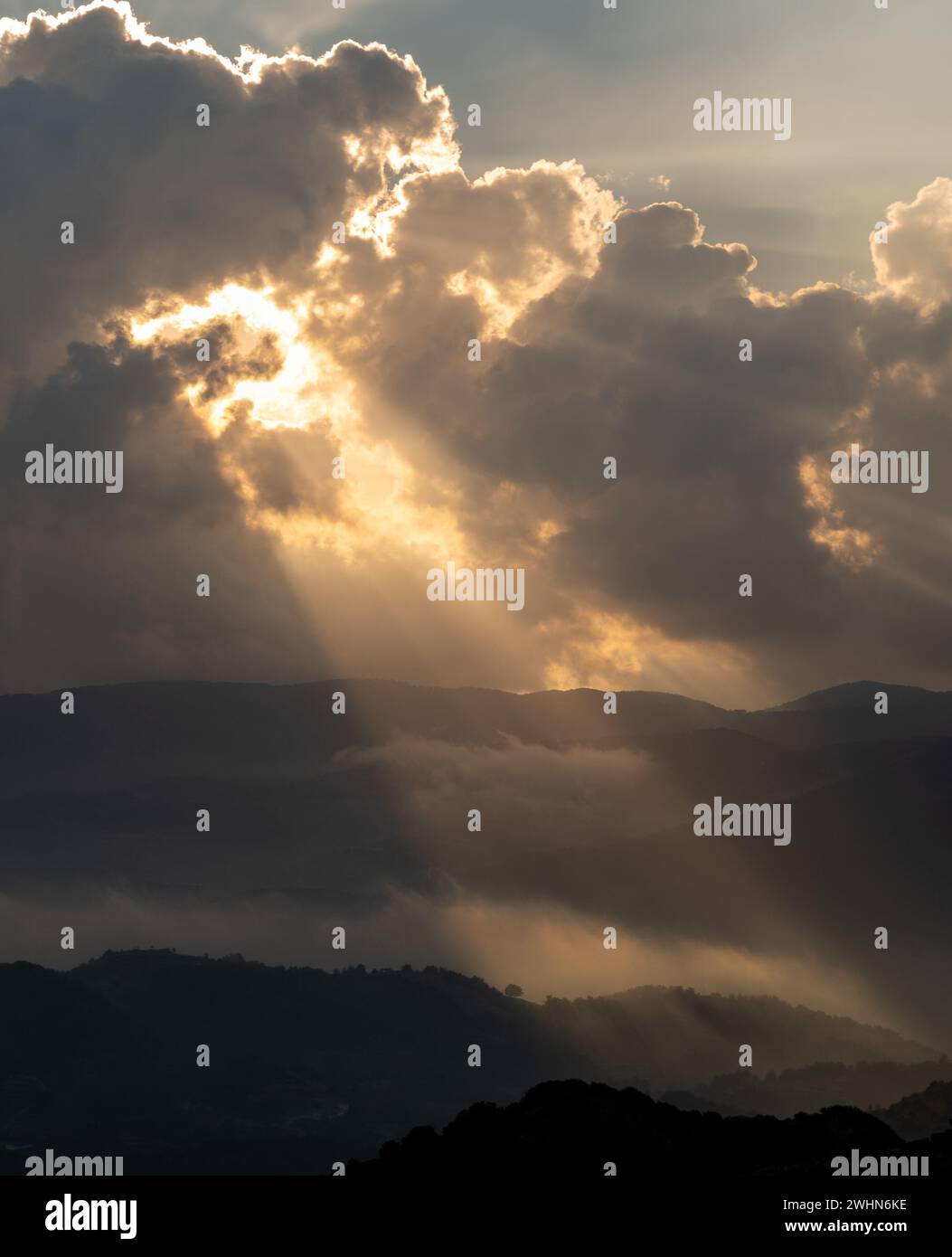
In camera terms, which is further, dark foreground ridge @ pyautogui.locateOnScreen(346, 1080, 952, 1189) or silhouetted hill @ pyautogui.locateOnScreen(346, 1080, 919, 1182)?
silhouetted hill @ pyautogui.locateOnScreen(346, 1080, 919, 1182)

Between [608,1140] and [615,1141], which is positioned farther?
[608,1140]

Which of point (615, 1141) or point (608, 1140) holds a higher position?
point (615, 1141)

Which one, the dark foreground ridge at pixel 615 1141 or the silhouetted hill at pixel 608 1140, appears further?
the silhouetted hill at pixel 608 1140

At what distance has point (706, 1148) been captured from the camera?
500 feet

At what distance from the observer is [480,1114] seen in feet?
569
